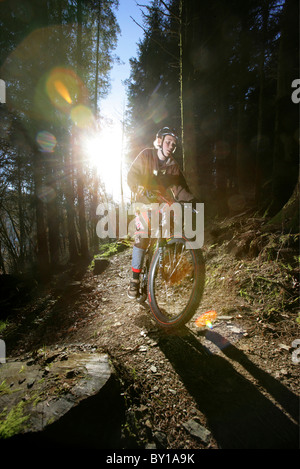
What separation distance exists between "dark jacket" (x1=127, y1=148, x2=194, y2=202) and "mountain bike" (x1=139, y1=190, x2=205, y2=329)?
38cm

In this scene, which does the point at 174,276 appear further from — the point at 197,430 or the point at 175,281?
the point at 197,430

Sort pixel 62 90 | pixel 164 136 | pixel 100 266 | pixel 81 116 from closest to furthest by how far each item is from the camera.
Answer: pixel 164 136
pixel 100 266
pixel 62 90
pixel 81 116

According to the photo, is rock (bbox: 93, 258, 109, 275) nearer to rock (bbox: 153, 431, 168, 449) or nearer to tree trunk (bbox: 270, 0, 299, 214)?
tree trunk (bbox: 270, 0, 299, 214)

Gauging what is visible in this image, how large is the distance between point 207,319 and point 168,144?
2.60 m

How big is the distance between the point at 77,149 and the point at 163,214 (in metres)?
12.7

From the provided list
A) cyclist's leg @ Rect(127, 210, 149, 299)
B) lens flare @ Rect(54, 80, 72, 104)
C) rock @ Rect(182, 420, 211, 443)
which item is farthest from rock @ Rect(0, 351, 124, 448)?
lens flare @ Rect(54, 80, 72, 104)

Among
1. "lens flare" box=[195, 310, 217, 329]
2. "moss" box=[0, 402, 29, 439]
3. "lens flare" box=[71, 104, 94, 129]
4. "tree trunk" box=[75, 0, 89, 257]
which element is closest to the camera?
"moss" box=[0, 402, 29, 439]

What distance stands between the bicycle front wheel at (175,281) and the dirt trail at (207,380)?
0.90 feet

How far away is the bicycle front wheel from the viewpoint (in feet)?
6.79

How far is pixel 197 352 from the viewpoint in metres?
1.97

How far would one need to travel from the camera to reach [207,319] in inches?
102

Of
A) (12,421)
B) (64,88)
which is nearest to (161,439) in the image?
(12,421)

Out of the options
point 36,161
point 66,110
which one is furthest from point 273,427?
point 66,110
